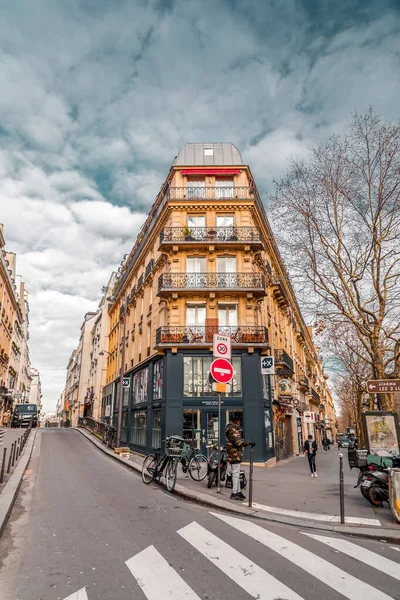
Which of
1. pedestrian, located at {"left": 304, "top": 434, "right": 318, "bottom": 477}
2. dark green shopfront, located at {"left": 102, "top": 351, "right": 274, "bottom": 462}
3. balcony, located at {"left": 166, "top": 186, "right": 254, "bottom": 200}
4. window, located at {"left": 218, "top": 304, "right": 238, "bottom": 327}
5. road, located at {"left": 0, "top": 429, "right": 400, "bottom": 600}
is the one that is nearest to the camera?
road, located at {"left": 0, "top": 429, "right": 400, "bottom": 600}

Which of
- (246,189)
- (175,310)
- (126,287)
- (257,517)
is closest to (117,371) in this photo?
(126,287)

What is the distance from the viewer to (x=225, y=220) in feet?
70.7

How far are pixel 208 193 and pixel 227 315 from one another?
23.9 ft

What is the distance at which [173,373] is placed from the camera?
19.0m

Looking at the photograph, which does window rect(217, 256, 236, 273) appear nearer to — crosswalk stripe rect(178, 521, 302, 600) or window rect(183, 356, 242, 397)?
window rect(183, 356, 242, 397)

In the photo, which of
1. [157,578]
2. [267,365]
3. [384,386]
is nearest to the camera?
[157,578]

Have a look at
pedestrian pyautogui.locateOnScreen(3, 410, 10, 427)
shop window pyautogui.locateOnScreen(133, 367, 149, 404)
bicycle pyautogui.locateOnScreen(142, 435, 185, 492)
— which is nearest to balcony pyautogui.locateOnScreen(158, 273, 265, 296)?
shop window pyautogui.locateOnScreen(133, 367, 149, 404)

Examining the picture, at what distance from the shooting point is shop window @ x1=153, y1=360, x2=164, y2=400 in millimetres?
20011

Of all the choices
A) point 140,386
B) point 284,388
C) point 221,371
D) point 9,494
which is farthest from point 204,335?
point 9,494

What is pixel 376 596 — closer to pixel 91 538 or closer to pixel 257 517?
pixel 257 517

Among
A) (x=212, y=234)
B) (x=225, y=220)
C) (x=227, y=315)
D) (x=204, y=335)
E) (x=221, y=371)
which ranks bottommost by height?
(x=221, y=371)

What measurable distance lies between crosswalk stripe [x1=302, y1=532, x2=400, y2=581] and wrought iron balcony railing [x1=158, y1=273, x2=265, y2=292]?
47.5 ft

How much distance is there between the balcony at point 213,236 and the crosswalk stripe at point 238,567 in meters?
15.8

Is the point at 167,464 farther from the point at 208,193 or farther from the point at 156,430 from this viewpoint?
the point at 208,193
